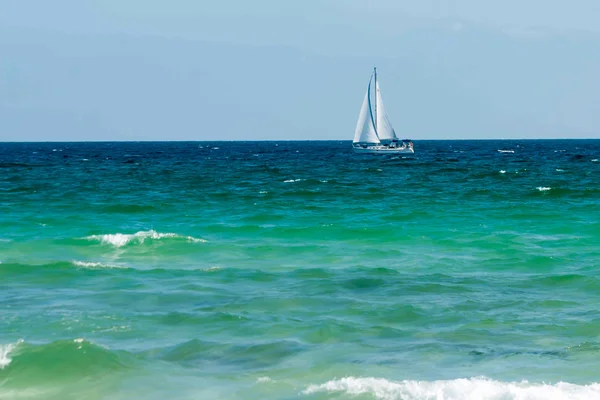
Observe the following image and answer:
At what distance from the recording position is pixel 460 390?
10836 mm

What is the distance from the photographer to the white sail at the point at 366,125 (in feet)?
338

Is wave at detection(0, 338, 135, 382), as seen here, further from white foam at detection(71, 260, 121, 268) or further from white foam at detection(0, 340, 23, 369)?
white foam at detection(71, 260, 121, 268)

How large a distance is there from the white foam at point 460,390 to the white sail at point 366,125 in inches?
3633

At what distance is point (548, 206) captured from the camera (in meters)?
36.3

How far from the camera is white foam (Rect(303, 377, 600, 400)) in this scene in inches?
420

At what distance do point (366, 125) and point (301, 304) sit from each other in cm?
8941

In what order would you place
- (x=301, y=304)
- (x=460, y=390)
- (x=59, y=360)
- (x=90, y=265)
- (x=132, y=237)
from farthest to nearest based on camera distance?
(x=132, y=237) < (x=90, y=265) < (x=301, y=304) < (x=59, y=360) < (x=460, y=390)

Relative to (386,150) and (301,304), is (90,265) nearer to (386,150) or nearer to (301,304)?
(301,304)

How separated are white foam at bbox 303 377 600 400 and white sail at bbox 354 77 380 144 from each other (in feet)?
303

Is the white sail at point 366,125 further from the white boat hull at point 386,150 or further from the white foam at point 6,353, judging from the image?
the white foam at point 6,353

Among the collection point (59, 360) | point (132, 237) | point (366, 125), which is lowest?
point (59, 360)

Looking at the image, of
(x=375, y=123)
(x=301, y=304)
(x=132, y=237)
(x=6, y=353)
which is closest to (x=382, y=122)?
(x=375, y=123)

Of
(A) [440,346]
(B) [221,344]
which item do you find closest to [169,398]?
(B) [221,344]

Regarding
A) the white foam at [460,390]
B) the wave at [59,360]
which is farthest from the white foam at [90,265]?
the white foam at [460,390]
